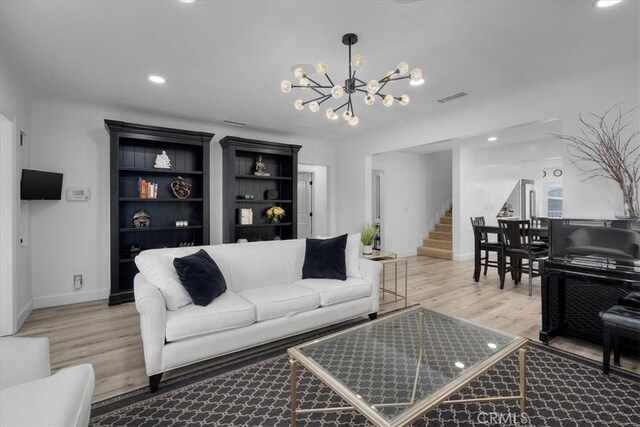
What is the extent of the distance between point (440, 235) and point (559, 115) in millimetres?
4692

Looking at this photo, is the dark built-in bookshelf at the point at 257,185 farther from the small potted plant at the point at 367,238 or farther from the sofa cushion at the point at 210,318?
the sofa cushion at the point at 210,318

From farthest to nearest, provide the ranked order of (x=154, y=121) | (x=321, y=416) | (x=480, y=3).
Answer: (x=154, y=121) → (x=480, y=3) → (x=321, y=416)

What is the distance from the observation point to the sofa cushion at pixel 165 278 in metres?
2.37

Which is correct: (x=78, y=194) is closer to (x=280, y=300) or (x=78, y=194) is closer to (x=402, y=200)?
(x=280, y=300)

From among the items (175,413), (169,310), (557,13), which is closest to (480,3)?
(557,13)

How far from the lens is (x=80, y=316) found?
140 inches

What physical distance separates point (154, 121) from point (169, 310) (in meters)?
3.31

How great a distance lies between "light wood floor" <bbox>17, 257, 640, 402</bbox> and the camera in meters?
2.40

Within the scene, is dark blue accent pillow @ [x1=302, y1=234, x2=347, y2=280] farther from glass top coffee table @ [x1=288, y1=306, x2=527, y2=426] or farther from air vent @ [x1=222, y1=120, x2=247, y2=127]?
air vent @ [x1=222, y1=120, x2=247, y2=127]

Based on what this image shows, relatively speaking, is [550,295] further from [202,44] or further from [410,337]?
[202,44]

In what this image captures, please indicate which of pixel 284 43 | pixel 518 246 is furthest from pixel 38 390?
pixel 518 246

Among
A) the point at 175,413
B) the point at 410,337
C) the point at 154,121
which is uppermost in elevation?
the point at 154,121

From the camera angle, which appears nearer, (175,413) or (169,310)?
(175,413)

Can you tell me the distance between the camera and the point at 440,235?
781 centimetres
